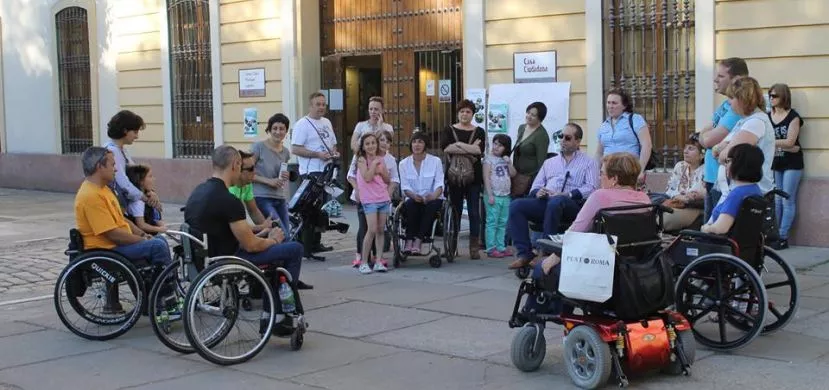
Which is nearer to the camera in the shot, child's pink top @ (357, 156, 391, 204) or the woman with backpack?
child's pink top @ (357, 156, 391, 204)

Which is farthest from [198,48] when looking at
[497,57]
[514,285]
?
[514,285]

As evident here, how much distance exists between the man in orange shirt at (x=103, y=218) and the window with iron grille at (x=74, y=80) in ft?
44.2

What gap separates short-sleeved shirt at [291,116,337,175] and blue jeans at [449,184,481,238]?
1.55 m

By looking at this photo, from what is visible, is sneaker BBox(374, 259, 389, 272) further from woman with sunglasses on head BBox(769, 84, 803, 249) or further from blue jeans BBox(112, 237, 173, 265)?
woman with sunglasses on head BBox(769, 84, 803, 249)

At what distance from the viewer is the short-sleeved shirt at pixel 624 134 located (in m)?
9.47

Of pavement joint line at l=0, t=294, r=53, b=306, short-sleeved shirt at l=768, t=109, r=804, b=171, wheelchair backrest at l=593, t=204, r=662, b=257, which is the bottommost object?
pavement joint line at l=0, t=294, r=53, b=306

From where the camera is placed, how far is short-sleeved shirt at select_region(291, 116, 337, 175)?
1148 centimetres

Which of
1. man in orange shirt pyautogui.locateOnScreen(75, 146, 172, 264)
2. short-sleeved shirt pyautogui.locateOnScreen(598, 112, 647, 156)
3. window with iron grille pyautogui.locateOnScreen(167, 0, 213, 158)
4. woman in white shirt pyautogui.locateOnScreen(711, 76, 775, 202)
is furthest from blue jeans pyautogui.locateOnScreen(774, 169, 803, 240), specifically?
window with iron grille pyautogui.locateOnScreen(167, 0, 213, 158)

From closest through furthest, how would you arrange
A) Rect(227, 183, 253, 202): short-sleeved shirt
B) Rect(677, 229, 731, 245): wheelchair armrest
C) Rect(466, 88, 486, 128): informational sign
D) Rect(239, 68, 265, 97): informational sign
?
Rect(677, 229, 731, 245): wheelchair armrest, Rect(227, 183, 253, 202): short-sleeved shirt, Rect(466, 88, 486, 128): informational sign, Rect(239, 68, 265, 97): informational sign

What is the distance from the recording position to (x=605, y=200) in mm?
6273

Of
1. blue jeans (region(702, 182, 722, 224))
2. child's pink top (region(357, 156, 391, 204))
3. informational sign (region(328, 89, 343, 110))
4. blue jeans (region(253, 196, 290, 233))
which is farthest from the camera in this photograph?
informational sign (region(328, 89, 343, 110))

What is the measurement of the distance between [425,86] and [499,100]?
1.87 meters

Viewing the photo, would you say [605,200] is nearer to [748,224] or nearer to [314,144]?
[748,224]

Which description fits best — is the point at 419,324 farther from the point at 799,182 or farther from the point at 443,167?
the point at 799,182
